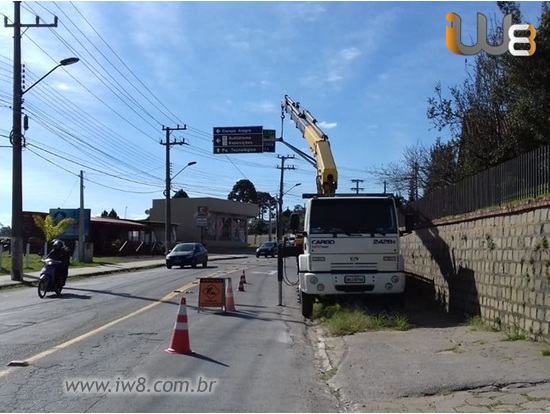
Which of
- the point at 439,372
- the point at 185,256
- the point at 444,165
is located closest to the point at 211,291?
the point at 439,372

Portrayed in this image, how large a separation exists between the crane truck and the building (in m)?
59.4

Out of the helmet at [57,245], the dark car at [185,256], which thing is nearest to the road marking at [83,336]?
the helmet at [57,245]

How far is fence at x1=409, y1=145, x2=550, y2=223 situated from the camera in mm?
10664

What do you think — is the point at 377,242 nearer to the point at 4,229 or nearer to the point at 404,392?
the point at 404,392

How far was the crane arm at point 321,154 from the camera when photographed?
61.8ft

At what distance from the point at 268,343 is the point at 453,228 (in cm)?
608

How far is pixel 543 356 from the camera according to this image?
866cm

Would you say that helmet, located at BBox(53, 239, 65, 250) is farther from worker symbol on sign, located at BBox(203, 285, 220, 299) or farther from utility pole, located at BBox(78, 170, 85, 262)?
utility pole, located at BBox(78, 170, 85, 262)

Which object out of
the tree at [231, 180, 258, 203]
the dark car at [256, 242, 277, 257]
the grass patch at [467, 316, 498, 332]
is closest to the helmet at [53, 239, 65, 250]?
the grass patch at [467, 316, 498, 332]

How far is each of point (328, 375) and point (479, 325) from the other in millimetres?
4417

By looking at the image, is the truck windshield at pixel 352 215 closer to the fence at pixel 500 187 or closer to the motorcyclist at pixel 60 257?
the fence at pixel 500 187

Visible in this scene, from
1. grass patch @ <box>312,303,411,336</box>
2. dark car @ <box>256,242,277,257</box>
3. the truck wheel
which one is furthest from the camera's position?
dark car @ <box>256,242,277,257</box>

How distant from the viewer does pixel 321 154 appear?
64.8 feet

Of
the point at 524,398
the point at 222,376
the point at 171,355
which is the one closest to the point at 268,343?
the point at 171,355
